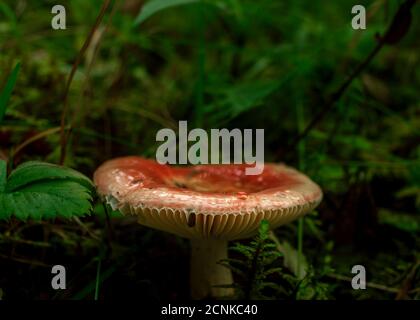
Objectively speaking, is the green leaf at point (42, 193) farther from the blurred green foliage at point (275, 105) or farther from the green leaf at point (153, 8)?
the green leaf at point (153, 8)

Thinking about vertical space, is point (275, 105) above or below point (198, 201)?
above

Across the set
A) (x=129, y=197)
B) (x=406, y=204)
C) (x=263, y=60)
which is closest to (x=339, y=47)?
(x=263, y=60)

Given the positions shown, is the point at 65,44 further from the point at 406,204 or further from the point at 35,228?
the point at 406,204

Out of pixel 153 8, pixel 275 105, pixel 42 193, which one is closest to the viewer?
pixel 42 193

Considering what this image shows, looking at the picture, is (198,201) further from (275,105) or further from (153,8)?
(275,105)

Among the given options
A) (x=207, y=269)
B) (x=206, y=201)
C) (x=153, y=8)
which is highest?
(x=153, y=8)

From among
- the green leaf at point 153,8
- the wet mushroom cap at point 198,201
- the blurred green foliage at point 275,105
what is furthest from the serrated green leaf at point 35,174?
the green leaf at point 153,8

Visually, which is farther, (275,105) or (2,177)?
(275,105)

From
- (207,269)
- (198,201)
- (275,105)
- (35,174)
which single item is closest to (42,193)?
(35,174)

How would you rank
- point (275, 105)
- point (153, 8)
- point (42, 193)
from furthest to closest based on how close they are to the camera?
point (275, 105) → point (153, 8) → point (42, 193)
